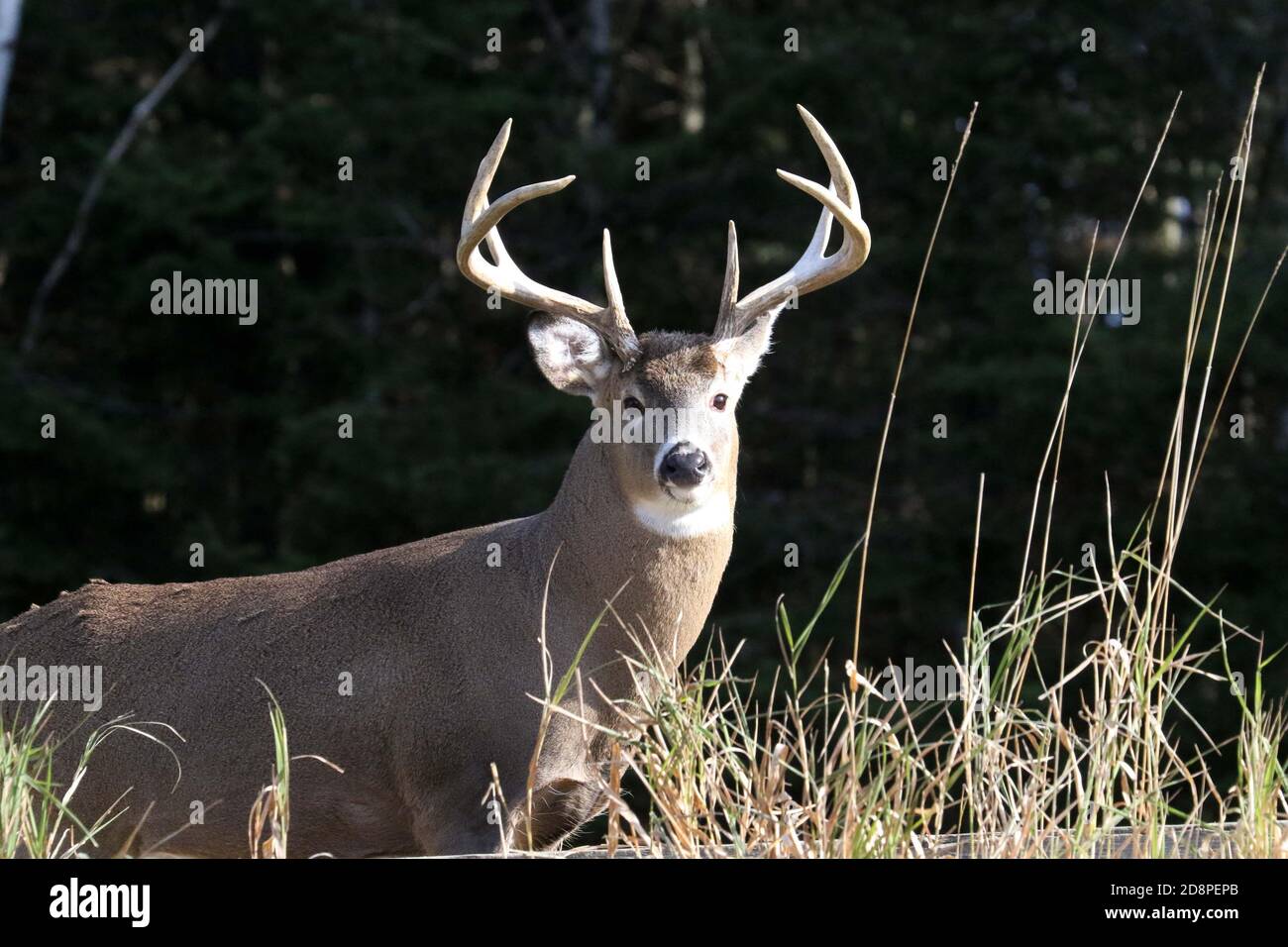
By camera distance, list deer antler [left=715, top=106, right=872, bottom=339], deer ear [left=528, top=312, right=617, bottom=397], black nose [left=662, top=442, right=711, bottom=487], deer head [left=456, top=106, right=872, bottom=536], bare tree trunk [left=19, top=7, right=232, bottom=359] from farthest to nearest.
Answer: bare tree trunk [left=19, top=7, right=232, bottom=359] < deer ear [left=528, top=312, right=617, bottom=397] < deer antler [left=715, top=106, right=872, bottom=339] < deer head [left=456, top=106, right=872, bottom=536] < black nose [left=662, top=442, right=711, bottom=487]

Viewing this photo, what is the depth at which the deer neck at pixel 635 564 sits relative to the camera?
530cm

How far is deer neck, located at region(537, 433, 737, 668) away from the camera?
5.30 meters

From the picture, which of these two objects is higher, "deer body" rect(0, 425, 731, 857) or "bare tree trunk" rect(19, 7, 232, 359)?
"bare tree trunk" rect(19, 7, 232, 359)

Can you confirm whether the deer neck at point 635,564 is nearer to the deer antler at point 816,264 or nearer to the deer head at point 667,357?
the deer head at point 667,357

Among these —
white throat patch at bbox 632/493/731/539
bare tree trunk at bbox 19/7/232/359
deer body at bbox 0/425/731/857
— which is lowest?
deer body at bbox 0/425/731/857

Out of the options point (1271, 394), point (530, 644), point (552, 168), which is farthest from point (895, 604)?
point (530, 644)

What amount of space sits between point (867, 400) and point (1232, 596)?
380 centimetres

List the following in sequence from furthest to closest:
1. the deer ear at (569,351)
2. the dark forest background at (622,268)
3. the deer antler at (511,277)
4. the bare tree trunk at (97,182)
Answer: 1. the bare tree trunk at (97,182)
2. the dark forest background at (622,268)
3. the deer ear at (569,351)
4. the deer antler at (511,277)

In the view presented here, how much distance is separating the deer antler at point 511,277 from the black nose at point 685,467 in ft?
1.73

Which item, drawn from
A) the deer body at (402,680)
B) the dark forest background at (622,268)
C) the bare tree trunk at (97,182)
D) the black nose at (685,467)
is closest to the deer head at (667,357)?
the black nose at (685,467)

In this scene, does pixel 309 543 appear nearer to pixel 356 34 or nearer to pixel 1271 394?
pixel 356 34

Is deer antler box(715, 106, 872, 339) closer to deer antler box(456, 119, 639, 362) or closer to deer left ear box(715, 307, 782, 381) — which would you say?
deer left ear box(715, 307, 782, 381)

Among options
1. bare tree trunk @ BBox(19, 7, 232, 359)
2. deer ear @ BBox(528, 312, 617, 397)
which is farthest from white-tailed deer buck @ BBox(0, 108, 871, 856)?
bare tree trunk @ BBox(19, 7, 232, 359)

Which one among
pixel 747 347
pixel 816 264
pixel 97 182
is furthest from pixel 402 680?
pixel 97 182
